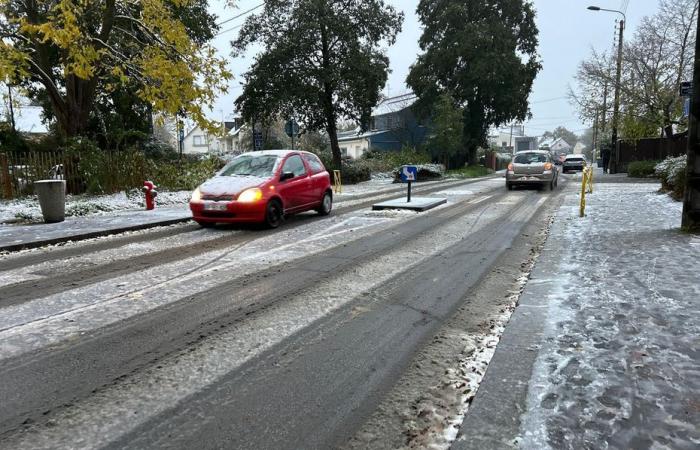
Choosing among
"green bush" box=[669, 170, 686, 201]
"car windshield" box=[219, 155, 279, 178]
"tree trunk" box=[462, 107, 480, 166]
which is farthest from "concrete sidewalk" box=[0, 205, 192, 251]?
"tree trunk" box=[462, 107, 480, 166]

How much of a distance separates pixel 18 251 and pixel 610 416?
883cm

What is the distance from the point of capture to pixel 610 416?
2.65m

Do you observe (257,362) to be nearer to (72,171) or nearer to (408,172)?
(408,172)

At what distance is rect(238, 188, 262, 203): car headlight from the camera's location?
9.58 metres

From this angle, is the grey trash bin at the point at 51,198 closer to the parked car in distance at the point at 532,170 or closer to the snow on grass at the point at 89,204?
the snow on grass at the point at 89,204

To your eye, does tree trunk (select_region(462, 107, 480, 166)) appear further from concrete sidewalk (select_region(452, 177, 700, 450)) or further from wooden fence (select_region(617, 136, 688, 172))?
concrete sidewalk (select_region(452, 177, 700, 450))

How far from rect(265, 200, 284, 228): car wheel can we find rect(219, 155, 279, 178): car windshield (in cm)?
67

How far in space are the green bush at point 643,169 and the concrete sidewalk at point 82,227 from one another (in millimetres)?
23779

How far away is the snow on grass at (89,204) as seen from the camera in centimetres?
1180

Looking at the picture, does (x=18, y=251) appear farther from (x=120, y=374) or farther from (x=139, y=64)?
(x=139, y=64)

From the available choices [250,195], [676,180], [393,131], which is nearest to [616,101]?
[676,180]

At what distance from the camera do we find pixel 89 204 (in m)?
13.3

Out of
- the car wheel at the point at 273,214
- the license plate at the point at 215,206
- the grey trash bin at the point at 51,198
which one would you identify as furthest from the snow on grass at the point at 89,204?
the car wheel at the point at 273,214

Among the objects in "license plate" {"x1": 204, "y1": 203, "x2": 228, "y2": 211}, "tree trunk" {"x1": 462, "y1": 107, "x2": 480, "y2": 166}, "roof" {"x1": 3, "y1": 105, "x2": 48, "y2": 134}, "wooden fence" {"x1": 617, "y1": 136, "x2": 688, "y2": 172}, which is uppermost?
"roof" {"x1": 3, "y1": 105, "x2": 48, "y2": 134}
